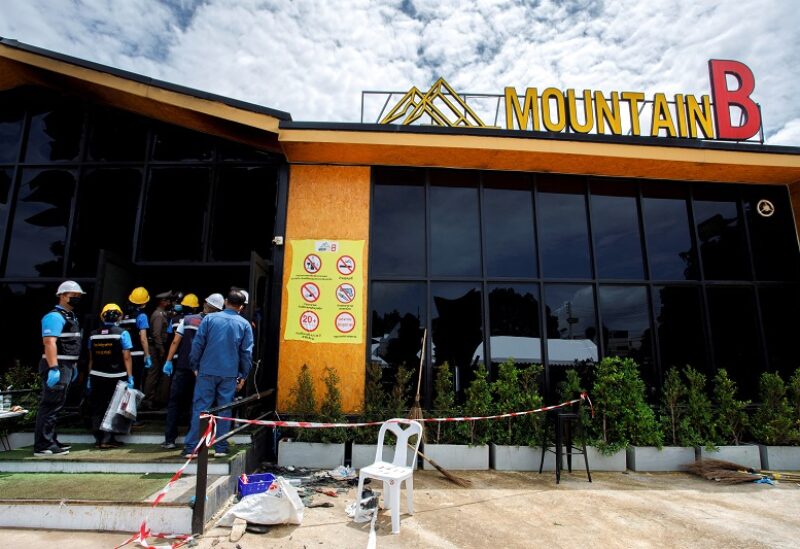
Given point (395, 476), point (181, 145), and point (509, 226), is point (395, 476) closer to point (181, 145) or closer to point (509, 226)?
point (509, 226)

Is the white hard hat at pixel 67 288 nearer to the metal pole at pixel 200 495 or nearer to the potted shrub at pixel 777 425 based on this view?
the metal pole at pixel 200 495

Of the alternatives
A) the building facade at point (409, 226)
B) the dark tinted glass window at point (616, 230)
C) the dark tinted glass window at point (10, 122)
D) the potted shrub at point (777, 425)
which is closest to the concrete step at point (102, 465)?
the building facade at point (409, 226)

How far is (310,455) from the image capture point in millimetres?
5812

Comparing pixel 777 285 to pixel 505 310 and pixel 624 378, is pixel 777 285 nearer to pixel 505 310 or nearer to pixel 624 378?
pixel 624 378

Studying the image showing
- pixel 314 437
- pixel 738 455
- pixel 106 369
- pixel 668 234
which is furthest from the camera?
Result: pixel 668 234

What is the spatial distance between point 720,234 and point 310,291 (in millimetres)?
7429

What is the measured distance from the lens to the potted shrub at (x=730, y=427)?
246 inches

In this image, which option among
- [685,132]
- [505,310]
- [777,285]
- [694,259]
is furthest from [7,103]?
[777,285]

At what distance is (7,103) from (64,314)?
5.59 m

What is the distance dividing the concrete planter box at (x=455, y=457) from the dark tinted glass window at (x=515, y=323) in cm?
151

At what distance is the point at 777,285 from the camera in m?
7.54

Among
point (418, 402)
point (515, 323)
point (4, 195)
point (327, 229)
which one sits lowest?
point (418, 402)

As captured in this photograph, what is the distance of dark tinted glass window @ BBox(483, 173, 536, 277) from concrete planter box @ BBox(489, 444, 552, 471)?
2.78 metres

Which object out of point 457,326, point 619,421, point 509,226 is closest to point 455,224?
point 509,226
